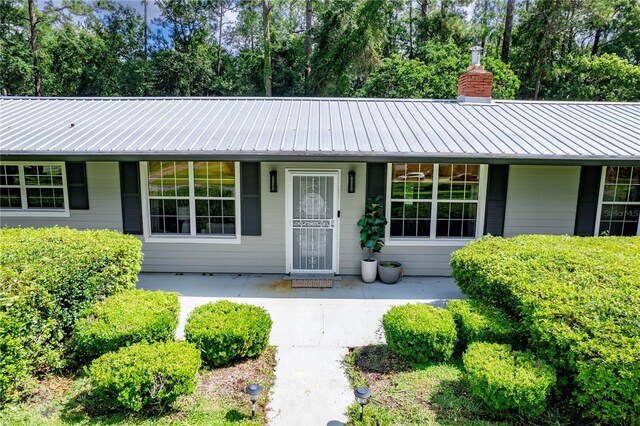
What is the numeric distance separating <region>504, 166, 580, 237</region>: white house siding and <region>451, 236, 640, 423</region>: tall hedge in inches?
76.3

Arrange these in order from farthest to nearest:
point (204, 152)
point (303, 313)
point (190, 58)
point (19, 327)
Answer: point (190, 58) < point (204, 152) < point (303, 313) < point (19, 327)

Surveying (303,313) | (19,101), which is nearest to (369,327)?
(303,313)

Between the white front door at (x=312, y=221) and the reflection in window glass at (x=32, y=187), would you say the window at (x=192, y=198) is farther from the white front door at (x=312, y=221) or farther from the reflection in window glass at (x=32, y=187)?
the reflection in window glass at (x=32, y=187)

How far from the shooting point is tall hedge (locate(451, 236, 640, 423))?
128 inches

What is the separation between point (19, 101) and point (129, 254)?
694 cm

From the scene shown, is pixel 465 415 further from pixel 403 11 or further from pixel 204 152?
pixel 403 11

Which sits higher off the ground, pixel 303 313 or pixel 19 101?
pixel 19 101

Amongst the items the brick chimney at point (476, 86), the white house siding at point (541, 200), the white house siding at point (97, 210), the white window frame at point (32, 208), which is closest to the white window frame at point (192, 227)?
the white house siding at point (97, 210)

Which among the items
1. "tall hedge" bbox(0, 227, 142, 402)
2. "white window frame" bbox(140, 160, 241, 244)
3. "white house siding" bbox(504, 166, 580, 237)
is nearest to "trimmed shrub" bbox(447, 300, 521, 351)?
"white house siding" bbox(504, 166, 580, 237)

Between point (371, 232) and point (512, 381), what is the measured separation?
3.93 metres

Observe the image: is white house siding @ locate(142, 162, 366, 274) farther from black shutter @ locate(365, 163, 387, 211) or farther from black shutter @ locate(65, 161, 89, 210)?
black shutter @ locate(65, 161, 89, 210)

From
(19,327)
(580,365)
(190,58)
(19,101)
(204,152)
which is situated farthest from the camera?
(190,58)

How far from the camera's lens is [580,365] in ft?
11.0

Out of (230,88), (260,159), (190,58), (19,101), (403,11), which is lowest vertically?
(260,159)
